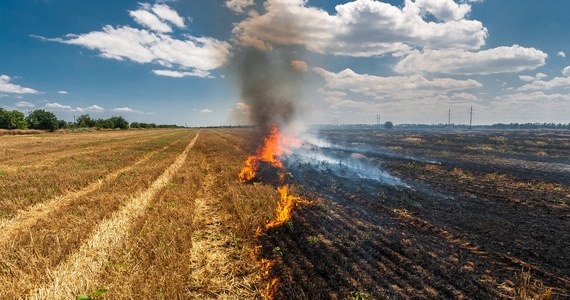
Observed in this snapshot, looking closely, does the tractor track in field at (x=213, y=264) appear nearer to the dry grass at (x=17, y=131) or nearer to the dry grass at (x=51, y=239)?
the dry grass at (x=51, y=239)

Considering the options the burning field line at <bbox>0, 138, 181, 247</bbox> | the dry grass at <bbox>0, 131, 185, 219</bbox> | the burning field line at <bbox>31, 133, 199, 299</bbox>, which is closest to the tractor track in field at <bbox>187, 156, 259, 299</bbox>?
the burning field line at <bbox>31, 133, 199, 299</bbox>

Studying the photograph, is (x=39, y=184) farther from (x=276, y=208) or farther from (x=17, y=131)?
(x=17, y=131)

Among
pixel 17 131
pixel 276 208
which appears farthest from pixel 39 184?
pixel 17 131

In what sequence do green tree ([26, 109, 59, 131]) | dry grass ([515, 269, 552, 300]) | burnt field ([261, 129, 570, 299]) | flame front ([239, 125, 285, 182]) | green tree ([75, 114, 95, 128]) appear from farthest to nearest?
green tree ([75, 114, 95, 128])
green tree ([26, 109, 59, 131])
flame front ([239, 125, 285, 182])
burnt field ([261, 129, 570, 299])
dry grass ([515, 269, 552, 300])

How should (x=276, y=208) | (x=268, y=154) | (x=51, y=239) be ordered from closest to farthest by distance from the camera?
(x=51, y=239) < (x=276, y=208) < (x=268, y=154)

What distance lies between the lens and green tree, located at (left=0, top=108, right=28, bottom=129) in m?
67.3

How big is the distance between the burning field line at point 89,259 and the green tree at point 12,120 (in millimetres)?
81080

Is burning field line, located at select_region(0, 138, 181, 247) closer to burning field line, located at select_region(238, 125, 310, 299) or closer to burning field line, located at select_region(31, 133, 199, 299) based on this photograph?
burning field line, located at select_region(31, 133, 199, 299)

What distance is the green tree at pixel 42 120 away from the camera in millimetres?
73750

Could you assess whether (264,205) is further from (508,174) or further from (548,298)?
(508,174)

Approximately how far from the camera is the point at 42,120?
245ft

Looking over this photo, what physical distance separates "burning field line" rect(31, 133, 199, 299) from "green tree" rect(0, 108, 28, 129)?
81.1 meters

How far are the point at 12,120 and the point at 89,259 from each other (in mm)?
85583

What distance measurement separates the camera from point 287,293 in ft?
18.9
